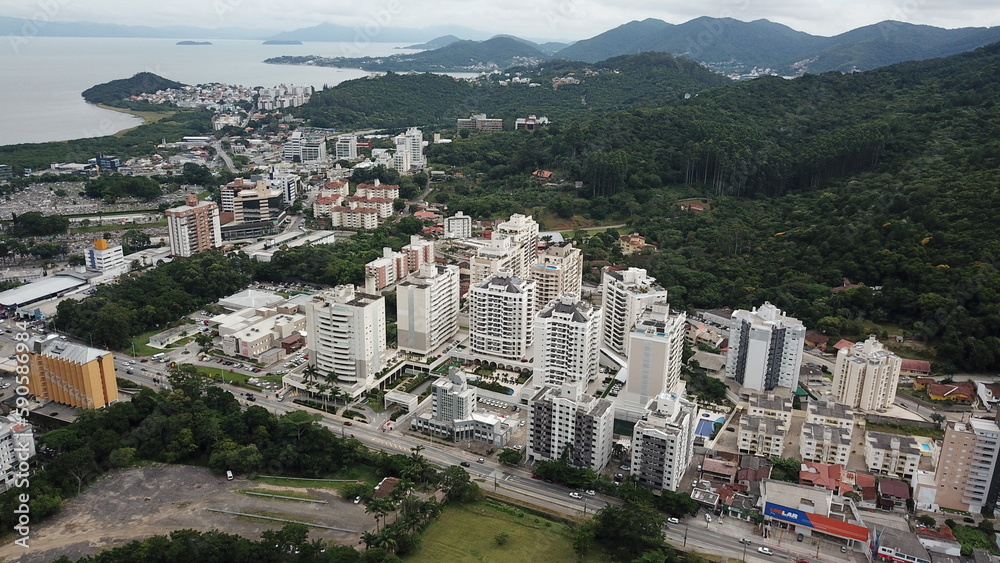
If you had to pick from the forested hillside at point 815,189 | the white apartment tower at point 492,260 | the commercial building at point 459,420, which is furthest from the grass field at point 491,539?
the forested hillside at point 815,189

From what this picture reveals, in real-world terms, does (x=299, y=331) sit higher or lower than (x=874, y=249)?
lower

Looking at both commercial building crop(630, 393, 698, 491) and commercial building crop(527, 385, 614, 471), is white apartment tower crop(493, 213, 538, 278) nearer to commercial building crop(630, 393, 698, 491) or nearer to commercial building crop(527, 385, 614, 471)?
commercial building crop(527, 385, 614, 471)

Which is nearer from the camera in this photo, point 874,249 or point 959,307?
point 959,307

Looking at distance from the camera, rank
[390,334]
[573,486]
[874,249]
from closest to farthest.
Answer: [573,486], [390,334], [874,249]

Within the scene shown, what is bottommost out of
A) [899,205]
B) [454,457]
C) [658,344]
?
[454,457]

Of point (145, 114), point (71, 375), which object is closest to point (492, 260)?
point (71, 375)

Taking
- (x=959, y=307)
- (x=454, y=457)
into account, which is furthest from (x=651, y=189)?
(x=454, y=457)

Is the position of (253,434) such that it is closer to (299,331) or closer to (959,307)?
(299,331)

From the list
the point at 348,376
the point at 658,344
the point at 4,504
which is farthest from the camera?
the point at 348,376
